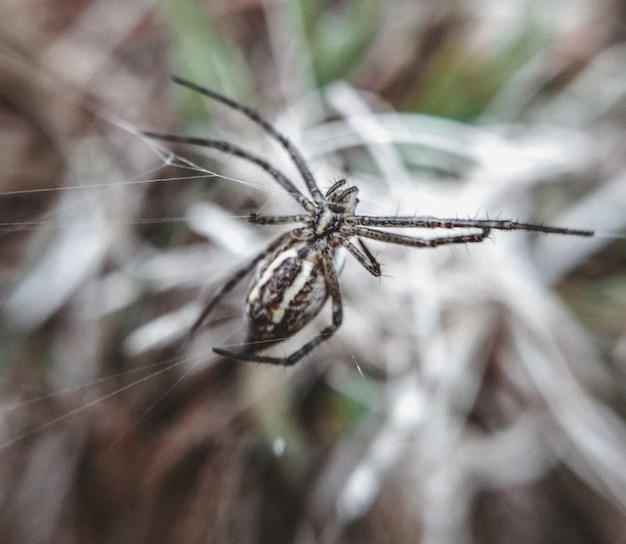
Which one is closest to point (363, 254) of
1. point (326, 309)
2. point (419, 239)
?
point (419, 239)

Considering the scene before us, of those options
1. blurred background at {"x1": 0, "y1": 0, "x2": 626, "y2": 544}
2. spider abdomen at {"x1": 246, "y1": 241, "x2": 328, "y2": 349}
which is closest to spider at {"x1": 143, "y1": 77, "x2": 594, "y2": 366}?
spider abdomen at {"x1": 246, "y1": 241, "x2": 328, "y2": 349}

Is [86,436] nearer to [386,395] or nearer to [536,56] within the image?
[386,395]

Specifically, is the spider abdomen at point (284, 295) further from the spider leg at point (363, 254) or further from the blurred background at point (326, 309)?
the blurred background at point (326, 309)

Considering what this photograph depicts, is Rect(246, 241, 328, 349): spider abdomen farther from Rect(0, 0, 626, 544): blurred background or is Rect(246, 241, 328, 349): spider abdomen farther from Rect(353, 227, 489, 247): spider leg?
Rect(0, 0, 626, 544): blurred background

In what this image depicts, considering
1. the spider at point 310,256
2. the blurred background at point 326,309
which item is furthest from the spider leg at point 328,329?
the blurred background at point 326,309

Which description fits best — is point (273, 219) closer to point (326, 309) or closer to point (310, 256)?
point (310, 256)

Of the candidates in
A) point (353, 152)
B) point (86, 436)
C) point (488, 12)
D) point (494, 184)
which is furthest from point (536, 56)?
point (86, 436)
